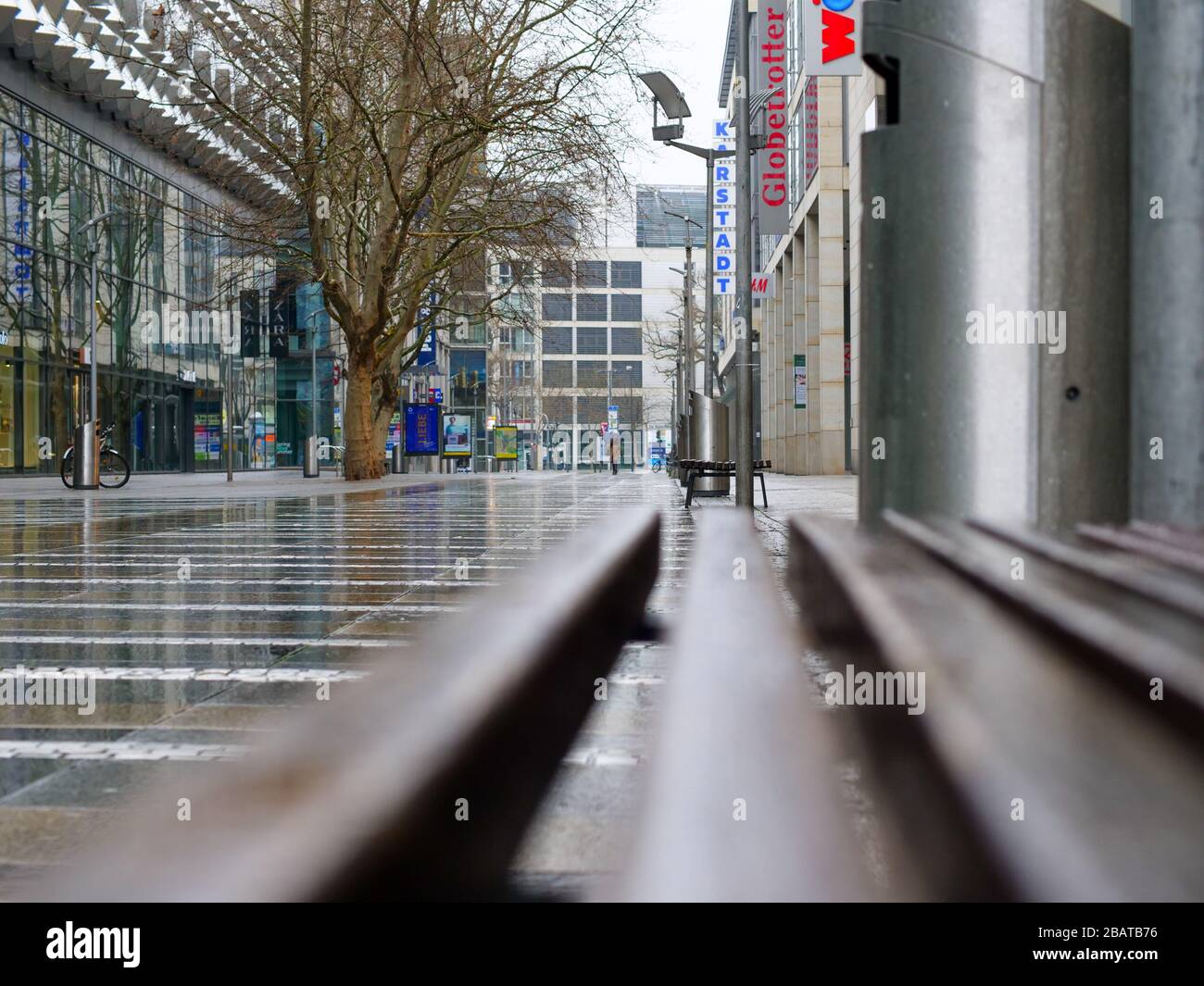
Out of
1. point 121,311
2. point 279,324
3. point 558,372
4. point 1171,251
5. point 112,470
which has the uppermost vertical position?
point 558,372

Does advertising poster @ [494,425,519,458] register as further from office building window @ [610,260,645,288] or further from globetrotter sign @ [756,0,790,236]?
office building window @ [610,260,645,288]

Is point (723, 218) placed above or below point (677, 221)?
below

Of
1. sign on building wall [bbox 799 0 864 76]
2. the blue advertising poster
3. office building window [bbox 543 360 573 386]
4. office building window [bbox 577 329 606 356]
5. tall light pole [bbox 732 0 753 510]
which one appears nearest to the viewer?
tall light pole [bbox 732 0 753 510]

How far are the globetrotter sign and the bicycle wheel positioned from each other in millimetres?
16643

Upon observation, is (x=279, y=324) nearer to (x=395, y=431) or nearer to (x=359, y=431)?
(x=359, y=431)

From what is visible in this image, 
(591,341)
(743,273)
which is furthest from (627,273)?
(743,273)

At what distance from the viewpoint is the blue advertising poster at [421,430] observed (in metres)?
41.4

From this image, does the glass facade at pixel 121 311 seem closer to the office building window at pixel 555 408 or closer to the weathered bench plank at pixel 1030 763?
the weathered bench plank at pixel 1030 763

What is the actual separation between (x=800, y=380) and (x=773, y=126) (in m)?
8.18

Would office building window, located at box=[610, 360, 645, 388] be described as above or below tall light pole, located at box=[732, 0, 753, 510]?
above

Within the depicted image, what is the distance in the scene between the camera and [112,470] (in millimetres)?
24484

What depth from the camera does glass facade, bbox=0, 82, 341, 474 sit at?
2983cm

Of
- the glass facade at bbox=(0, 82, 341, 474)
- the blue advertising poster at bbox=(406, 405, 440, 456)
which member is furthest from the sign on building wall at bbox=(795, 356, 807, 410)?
the glass facade at bbox=(0, 82, 341, 474)

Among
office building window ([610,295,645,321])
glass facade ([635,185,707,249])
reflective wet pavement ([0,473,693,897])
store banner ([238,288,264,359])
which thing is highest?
glass facade ([635,185,707,249])
